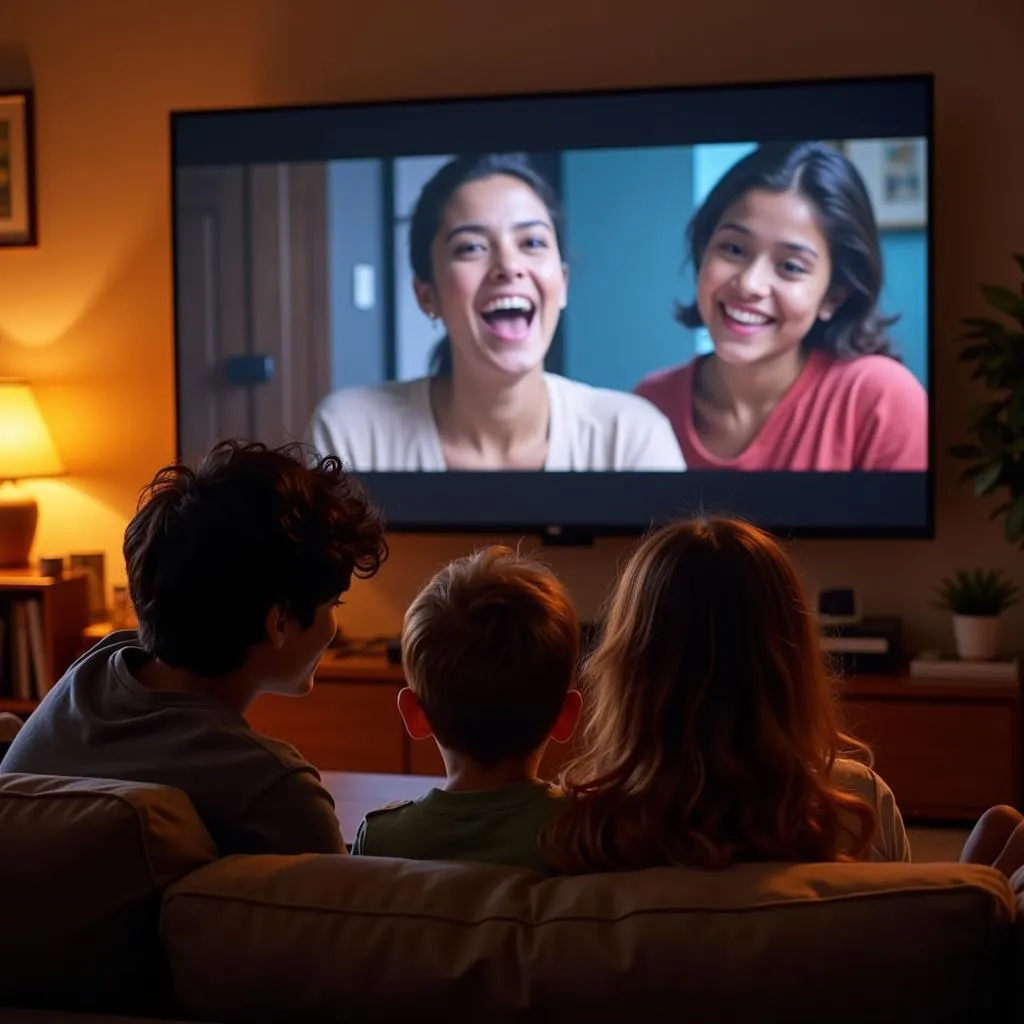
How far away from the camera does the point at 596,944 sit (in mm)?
1015

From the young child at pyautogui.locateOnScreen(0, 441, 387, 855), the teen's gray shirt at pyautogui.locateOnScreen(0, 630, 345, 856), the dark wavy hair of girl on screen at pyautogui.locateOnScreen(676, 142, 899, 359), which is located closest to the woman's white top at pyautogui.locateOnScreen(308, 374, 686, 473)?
the dark wavy hair of girl on screen at pyautogui.locateOnScreen(676, 142, 899, 359)

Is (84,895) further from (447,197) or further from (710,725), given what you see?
(447,197)

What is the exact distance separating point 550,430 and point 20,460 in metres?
1.56

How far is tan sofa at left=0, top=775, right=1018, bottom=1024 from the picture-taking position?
0.99 meters

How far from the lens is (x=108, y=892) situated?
1.10m

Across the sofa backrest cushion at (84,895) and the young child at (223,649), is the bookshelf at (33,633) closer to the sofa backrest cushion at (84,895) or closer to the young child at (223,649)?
the young child at (223,649)

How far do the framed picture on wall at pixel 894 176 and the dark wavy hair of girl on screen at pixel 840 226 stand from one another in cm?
3

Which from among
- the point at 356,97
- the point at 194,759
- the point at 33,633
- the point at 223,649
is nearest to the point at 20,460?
the point at 33,633

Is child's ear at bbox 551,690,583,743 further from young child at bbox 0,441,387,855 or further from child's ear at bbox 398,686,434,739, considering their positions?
young child at bbox 0,441,387,855

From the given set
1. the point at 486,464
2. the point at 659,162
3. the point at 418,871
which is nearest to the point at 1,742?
the point at 418,871

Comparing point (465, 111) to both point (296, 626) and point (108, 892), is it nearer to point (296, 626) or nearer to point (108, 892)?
point (296, 626)

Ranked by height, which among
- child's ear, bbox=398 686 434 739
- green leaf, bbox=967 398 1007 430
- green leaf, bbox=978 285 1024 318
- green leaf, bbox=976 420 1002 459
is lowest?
child's ear, bbox=398 686 434 739

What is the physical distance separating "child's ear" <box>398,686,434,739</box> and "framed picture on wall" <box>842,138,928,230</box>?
2.72 meters

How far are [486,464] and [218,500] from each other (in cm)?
272
